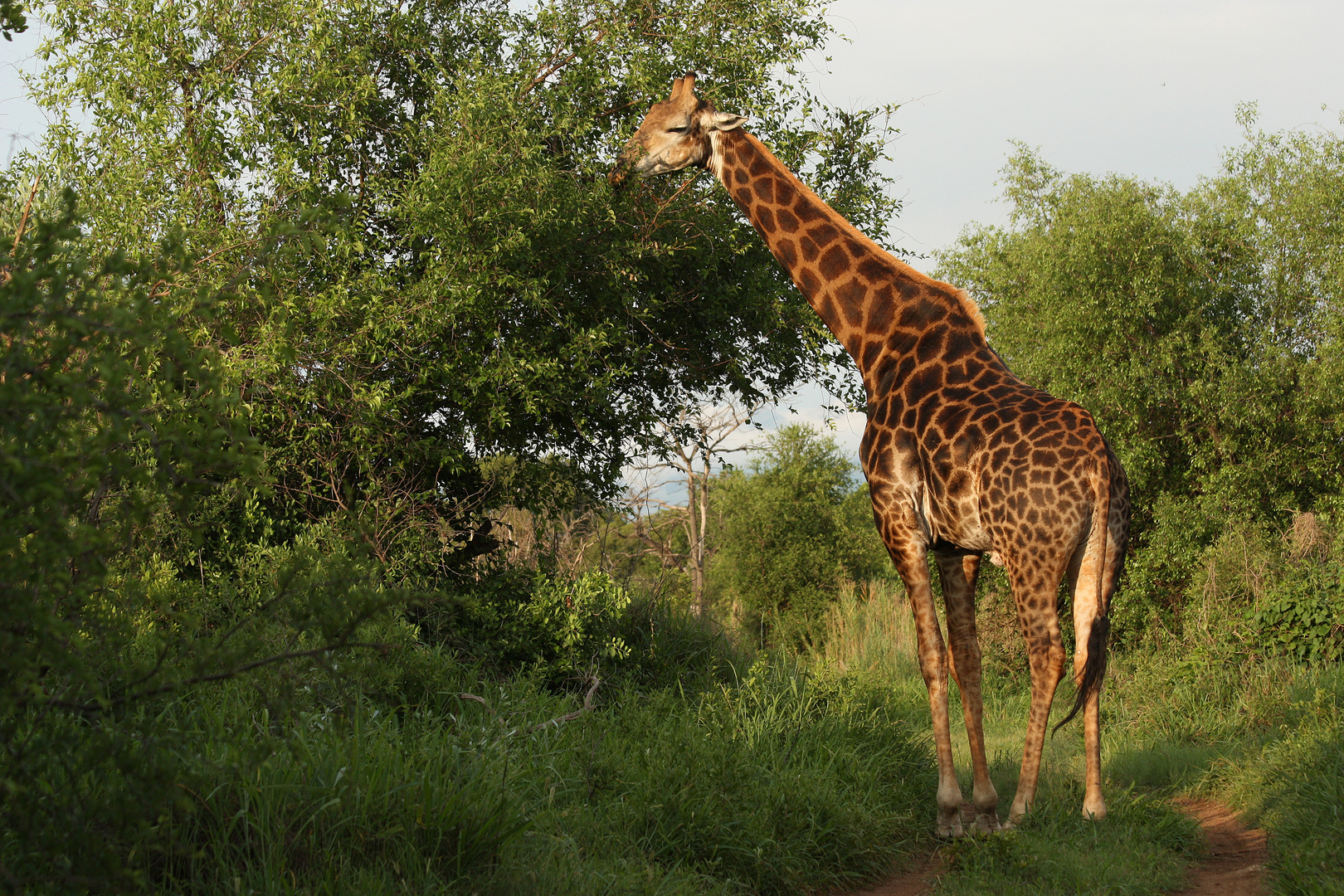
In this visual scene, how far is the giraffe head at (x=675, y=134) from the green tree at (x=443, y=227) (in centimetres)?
32

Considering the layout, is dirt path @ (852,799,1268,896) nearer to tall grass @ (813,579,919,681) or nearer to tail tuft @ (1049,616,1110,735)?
tail tuft @ (1049,616,1110,735)

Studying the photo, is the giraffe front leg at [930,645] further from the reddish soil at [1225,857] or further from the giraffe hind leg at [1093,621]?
the reddish soil at [1225,857]

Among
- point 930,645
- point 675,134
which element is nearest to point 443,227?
point 675,134

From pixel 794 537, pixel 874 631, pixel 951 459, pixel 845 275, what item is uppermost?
pixel 845 275

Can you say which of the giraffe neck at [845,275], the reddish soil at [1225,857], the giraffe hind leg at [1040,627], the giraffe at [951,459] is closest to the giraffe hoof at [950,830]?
the giraffe at [951,459]

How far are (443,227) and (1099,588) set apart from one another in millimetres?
4736

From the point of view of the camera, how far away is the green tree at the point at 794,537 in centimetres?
1861

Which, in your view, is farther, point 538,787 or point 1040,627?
point 1040,627

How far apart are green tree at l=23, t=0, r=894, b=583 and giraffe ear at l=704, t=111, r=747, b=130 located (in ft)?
2.35

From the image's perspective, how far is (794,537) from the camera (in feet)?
63.6

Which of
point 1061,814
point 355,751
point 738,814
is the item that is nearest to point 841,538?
point 1061,814

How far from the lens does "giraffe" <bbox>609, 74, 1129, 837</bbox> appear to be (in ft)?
18.7

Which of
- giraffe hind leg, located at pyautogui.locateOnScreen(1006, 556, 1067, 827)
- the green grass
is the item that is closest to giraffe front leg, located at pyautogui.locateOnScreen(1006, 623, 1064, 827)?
giraffe hind leg, located at pyautogui.locateOnScreen(1006, 556, 1067, 827)

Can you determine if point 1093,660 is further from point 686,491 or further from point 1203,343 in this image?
point 686,491
